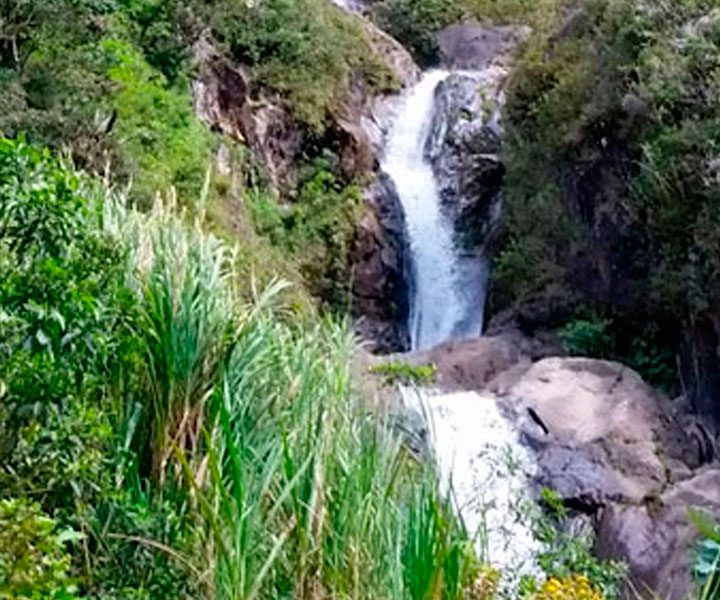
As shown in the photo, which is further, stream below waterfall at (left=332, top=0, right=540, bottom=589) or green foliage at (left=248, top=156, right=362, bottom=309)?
green foliage at (left=248, top=156, right=362, bottom=309)

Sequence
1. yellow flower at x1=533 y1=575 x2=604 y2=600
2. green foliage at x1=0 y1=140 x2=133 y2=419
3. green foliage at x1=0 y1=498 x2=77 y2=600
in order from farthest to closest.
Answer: yellow flower at x1=533 y1=575 x2=604 y2=600, green foliage at x1=0 y1=140 x2=133 y2=419, green foliage at x1=0 y1=498 x2=77 y2=600

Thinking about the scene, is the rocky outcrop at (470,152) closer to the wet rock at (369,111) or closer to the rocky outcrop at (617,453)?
the wet rock at (369,111)

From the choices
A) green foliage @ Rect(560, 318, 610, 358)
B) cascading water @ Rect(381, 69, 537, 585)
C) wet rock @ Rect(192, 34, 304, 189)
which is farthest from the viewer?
wet rock @ Rect(192, 34, 304, 189)

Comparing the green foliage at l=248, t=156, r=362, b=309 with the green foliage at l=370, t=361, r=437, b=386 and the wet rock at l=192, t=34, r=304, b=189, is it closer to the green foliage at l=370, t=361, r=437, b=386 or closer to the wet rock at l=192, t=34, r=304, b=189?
the wet rock at l=192, t=34, r=304, b=189

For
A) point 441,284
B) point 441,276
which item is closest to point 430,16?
point 441,276

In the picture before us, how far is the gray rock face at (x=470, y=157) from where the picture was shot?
1521 cm

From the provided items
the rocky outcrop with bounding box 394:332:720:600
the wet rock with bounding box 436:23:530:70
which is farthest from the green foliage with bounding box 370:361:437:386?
the wet rock with bounding box 436:23:530:70

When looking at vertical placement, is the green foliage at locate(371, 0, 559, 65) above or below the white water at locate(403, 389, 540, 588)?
above

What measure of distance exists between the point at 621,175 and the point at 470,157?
464 cm

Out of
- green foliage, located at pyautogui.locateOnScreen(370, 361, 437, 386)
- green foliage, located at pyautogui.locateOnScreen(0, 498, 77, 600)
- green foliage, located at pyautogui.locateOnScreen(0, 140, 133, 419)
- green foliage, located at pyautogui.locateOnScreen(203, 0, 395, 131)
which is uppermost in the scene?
green foliage, located at pyautogui.locateOnScreen(203, 0, 395, 131)

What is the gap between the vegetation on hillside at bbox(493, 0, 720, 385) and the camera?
968 cm

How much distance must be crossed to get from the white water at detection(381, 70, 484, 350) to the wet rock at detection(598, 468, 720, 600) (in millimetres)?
6273

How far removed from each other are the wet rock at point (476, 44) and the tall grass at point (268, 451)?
15450 millimetres

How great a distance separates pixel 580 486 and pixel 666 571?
1120 millimetres
